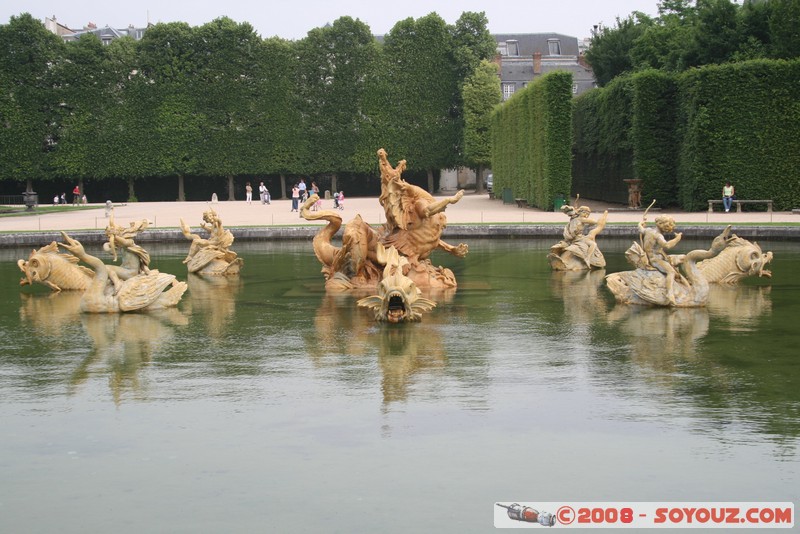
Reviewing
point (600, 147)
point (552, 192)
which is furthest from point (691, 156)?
point (600, 147)

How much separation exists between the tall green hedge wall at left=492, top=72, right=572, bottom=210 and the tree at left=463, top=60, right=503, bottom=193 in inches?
500

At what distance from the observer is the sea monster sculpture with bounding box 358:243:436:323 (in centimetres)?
1467

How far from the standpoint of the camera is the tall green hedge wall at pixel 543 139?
39219 millimetres

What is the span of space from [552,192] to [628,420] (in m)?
30.6

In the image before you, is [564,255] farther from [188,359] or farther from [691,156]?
[691,156]

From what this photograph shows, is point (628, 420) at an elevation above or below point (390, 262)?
below

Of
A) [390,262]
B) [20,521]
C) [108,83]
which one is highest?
[108,83]

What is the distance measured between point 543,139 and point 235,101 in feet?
85.9

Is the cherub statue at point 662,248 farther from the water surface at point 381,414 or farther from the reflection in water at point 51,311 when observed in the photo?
the reflection in water at point 51,311

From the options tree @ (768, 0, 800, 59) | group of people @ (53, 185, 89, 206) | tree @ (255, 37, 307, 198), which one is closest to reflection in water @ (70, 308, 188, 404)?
tree @ (768, 0, 800, 59)

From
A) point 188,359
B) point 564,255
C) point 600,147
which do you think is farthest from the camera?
point 600,147

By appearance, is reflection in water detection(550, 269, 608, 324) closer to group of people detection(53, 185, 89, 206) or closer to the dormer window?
group of people detection(53, 185, 89, 206)

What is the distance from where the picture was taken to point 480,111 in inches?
2393

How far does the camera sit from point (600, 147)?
46906mm
